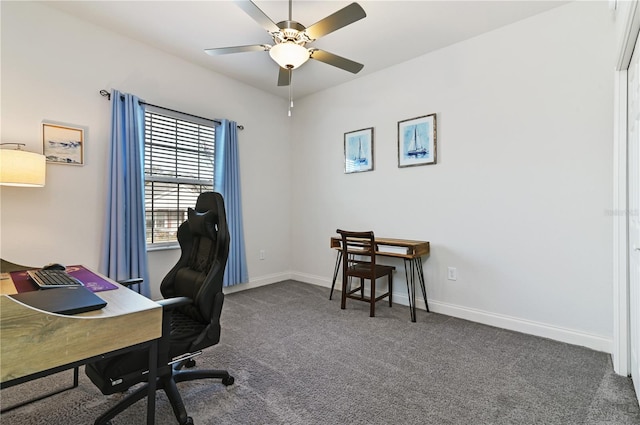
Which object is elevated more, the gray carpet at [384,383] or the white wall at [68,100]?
the white wall at [68,100]

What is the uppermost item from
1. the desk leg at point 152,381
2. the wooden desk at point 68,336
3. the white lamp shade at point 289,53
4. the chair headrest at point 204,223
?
the white lamp shade at point 289,53

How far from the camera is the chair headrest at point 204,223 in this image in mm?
1882

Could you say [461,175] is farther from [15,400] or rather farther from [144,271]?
[15,400]

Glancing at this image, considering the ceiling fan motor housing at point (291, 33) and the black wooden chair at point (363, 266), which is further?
the black wooden chair at point (363, 266)

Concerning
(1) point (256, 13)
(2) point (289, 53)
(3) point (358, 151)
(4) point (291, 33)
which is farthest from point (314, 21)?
(3) point (358, 151)

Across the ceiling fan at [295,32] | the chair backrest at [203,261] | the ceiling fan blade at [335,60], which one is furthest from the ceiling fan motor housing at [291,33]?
the chair backrest at [203,261]

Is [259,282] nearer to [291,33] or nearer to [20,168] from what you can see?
[20,168]

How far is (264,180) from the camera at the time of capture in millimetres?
4449

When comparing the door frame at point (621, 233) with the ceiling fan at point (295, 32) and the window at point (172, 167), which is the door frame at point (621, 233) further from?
the window at point (172, 167)

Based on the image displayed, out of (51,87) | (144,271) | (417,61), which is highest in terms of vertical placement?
(417,61)

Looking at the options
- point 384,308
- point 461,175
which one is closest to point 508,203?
point 461,175

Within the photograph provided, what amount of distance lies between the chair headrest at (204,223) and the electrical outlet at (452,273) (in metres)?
2.43

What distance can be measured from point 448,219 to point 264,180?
255 centimetres

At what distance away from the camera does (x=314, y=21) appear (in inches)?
109
